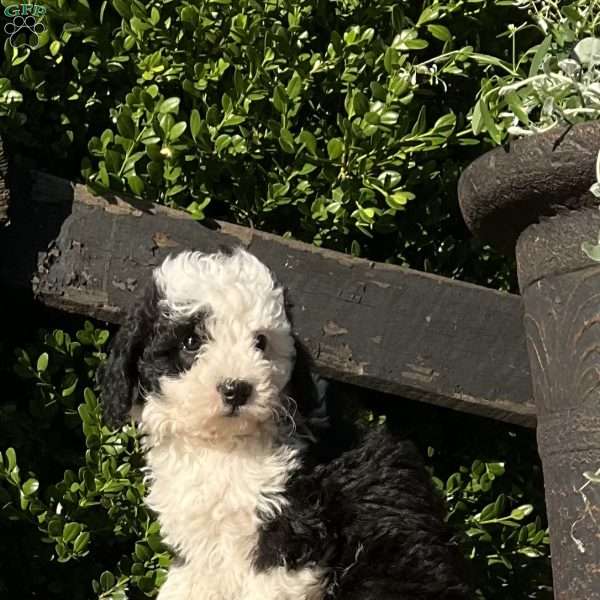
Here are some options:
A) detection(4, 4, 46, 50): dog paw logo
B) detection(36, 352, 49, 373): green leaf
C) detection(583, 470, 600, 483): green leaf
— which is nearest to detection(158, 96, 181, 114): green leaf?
detection(4, 4, 46, 50): dog paw logo

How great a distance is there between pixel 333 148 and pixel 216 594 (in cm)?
131

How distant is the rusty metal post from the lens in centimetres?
253

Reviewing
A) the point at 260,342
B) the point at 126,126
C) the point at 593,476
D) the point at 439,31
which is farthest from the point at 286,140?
the point at 593,476

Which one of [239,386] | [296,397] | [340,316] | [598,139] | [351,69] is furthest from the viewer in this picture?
[351,69]

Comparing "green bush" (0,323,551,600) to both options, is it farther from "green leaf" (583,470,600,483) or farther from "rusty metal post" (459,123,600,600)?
"green leaf" (583,470,600,483)

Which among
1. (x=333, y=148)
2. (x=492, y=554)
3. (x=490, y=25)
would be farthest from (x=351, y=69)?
(x=492, y=554)

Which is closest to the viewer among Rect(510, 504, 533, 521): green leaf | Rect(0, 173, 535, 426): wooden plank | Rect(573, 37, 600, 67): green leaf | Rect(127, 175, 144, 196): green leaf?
Rect(573, 37, 600, 67): green leaf

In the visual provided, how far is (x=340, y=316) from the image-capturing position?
3336mm

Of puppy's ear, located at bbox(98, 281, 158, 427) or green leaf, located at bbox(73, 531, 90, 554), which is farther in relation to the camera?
green leaf, located at bbox(73, 531, 90, 554)

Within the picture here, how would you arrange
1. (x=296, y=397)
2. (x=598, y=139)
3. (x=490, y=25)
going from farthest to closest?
(x=490, y=25), (x=296, y=397), (x=598, y=139)

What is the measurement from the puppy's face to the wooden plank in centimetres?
25

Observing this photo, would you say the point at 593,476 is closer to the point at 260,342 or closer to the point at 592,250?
the point at 592,250

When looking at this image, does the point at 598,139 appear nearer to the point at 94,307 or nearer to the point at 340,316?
the point at 340,316

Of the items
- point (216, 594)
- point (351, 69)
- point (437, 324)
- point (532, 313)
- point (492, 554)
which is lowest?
point (492, 554)
